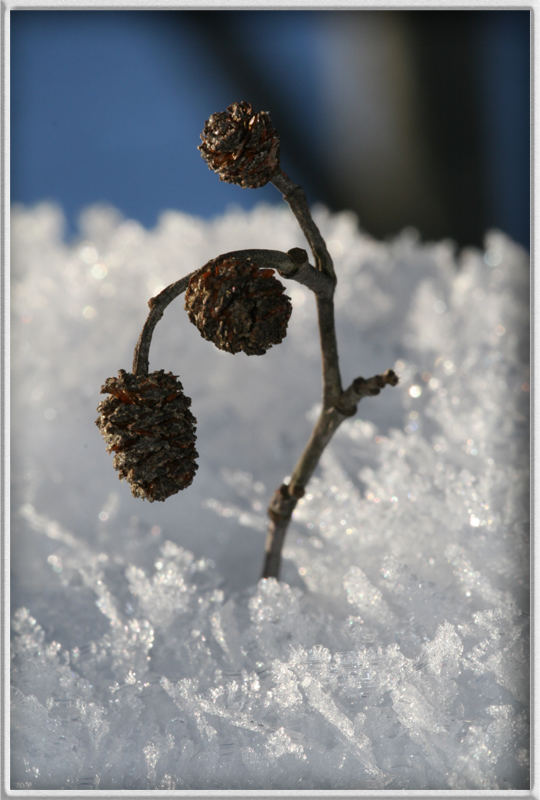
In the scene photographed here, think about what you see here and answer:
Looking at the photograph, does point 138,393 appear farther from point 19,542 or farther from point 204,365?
point 204,365

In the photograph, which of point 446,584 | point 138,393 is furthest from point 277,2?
point 446,584

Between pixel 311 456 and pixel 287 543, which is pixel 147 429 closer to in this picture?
pixel 311 456

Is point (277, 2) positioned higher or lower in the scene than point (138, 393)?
higher

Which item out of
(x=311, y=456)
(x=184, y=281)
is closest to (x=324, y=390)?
(x=311, y=456)

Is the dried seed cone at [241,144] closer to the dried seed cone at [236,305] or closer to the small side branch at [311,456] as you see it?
the dried seed cone at [236,305]

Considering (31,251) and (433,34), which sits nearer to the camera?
(433,34)

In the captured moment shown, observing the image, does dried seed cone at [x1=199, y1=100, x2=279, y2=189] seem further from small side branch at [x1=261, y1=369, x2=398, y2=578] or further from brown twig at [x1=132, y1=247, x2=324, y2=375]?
small side branch at [x1=261, y1=369, x2=398, y2=578]

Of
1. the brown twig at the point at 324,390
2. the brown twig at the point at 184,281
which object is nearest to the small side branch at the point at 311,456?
the brown twig at the point at 324,390
